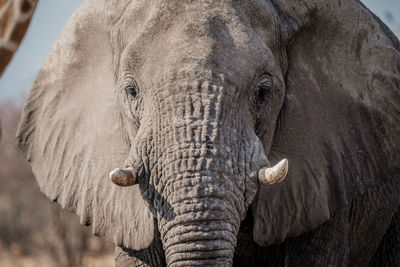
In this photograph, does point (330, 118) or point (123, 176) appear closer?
point (123, 176)

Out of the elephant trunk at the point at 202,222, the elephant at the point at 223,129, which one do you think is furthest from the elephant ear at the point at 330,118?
the elephant trunk at the point at 202,222

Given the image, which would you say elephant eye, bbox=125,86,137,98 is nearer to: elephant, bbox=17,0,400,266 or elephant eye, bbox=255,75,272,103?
elephant, bbox=17,0,400,266

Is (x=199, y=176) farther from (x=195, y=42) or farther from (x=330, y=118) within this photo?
(x=330, y=118)

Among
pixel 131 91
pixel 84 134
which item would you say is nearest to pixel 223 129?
pixel 131 91

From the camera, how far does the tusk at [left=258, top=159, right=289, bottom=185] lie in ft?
10.3

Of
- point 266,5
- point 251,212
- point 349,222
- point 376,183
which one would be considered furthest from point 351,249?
point 266,5

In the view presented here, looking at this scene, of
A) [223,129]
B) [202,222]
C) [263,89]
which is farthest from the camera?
[263,89]

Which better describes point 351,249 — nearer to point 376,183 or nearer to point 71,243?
point 376,183

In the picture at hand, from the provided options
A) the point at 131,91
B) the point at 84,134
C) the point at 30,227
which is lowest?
the point at 30,227

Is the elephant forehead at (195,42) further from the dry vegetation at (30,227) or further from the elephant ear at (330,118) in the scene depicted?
the dry vegetation at (30,227)

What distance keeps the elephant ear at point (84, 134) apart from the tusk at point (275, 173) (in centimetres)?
58

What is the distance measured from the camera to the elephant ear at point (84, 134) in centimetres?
376

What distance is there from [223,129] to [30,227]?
37.5ft

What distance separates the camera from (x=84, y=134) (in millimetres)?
4051
